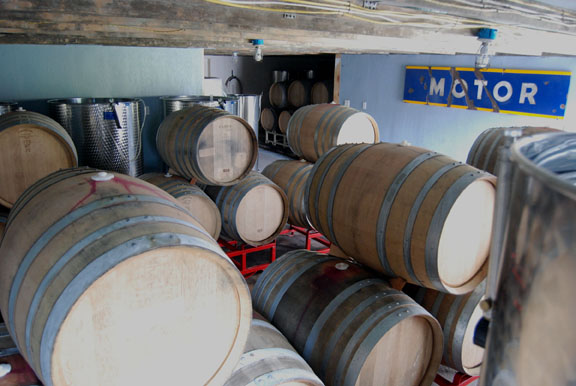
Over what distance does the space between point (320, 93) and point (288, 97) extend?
1.05m

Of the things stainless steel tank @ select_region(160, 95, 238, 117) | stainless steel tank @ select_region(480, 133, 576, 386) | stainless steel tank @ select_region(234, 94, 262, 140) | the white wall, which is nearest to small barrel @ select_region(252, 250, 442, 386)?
stainless steel tank @ select_region(480, 133, 576, 386)

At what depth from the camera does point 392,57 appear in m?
8.66

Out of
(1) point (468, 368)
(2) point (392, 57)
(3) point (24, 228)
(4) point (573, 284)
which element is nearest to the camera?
(4) point (573, 284)

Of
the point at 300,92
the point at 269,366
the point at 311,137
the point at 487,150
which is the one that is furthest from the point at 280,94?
the point at 269,366

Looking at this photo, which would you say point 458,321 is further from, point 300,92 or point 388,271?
point 300,92

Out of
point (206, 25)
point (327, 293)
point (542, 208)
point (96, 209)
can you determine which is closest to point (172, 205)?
point (96, 209)

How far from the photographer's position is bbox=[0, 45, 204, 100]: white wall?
440cm

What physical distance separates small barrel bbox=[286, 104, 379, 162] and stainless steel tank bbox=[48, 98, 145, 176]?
190 centimetres

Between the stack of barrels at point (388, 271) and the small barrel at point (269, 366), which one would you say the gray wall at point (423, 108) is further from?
the small barrel at point (269, 366)

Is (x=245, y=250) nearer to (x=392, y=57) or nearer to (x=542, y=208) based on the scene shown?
(x=542, y=208)

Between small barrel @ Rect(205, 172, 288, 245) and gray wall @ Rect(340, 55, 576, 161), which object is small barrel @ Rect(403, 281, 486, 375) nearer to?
small barrel @ Rect(205, 172, 288, 245)

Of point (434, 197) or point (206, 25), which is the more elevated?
Result: point (206, 25)

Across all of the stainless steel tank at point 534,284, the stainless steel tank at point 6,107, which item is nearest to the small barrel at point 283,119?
the stainless steel tank at point 6,107

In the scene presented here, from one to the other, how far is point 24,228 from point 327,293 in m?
1.47
